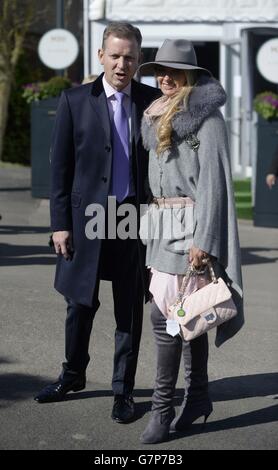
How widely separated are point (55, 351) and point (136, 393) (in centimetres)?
105

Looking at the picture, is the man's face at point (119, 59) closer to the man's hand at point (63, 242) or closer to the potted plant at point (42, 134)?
Result: the man's hand at point (63, 242)

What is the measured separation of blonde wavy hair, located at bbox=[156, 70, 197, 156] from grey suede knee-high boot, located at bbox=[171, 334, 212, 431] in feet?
3.22

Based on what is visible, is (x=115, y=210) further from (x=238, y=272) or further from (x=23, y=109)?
(x=23, y=109)

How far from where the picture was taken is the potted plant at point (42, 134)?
17141mm

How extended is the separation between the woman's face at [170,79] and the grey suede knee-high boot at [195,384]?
3.93 feet

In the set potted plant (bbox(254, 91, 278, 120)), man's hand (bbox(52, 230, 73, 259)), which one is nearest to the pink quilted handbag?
man's hand (bbox(52, 230, 73, 259))

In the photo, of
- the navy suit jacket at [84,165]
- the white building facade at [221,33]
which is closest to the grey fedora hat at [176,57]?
the navy suit jacket at [84,165]

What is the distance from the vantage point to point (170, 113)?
564cm

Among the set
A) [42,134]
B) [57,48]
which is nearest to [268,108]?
[42,134]

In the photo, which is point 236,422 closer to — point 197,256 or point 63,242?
point 197,256

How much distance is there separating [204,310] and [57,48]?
15.8m
